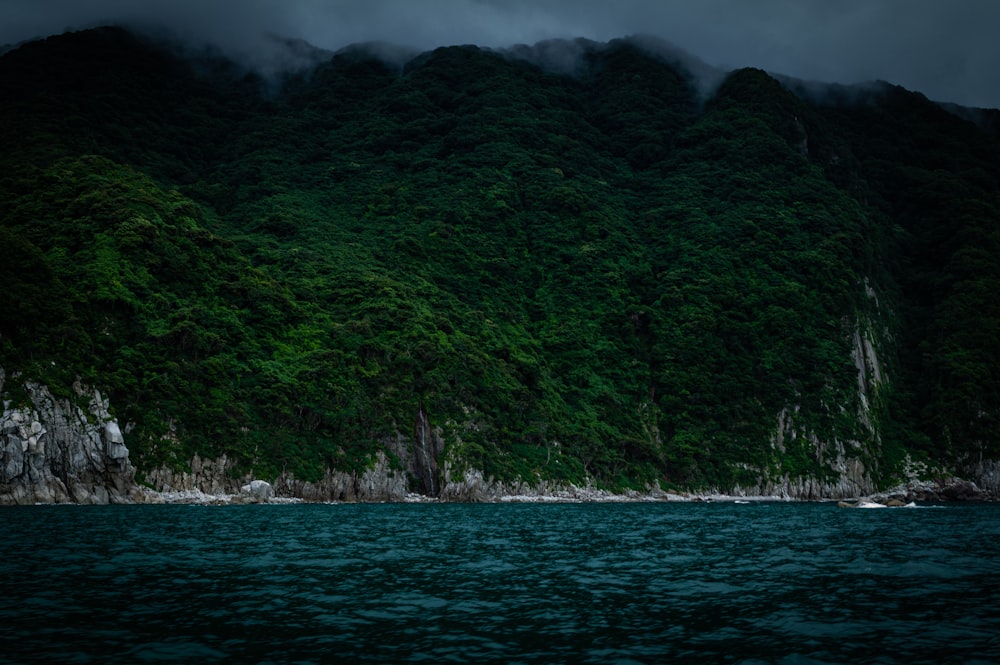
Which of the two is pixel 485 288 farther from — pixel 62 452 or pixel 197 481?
pixel 62 452

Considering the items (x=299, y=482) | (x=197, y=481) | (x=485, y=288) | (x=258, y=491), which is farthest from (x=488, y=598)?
(x=485, y=288)

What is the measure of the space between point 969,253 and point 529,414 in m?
109

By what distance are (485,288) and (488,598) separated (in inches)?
4626

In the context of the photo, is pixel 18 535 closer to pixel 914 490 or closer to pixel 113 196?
pixel 113 196

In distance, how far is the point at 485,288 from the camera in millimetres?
136250

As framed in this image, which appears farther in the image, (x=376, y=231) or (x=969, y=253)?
(x=969, y=253)

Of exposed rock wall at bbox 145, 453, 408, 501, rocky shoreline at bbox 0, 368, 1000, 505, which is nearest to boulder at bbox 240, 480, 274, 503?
rocky shoreline at bbox 0, 368, 1000, 505

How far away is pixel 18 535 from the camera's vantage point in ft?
108

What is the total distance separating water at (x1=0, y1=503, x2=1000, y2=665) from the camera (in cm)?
1427

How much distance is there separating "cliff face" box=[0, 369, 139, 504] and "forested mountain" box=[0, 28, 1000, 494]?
258 centimetres

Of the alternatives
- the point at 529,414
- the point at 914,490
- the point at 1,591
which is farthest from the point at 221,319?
the point at 914,490

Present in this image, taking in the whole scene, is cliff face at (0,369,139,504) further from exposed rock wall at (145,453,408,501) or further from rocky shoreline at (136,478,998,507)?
exposed rock wall at (145,453,408,501)

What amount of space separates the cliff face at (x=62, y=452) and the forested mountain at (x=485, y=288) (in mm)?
2579

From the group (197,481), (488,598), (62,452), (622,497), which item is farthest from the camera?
(622,497)
